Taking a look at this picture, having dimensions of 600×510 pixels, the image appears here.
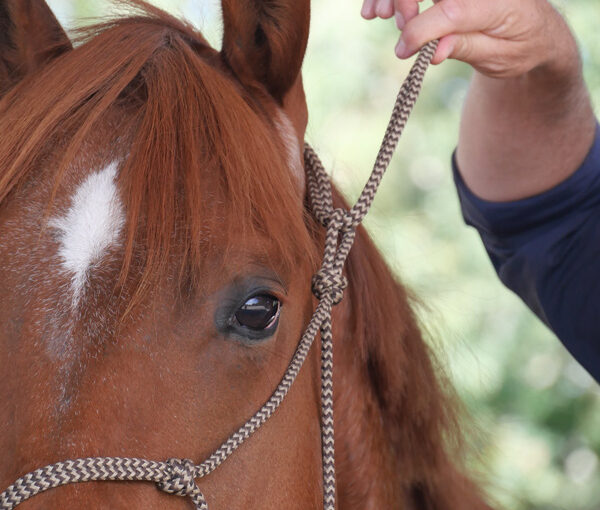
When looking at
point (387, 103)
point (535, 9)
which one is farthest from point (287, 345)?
point (387, 103)

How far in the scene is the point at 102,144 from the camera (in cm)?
106

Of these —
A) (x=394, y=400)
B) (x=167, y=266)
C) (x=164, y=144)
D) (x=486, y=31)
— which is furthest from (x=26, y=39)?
(x=394, y=400)

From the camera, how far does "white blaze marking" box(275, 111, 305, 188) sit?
4.02ft

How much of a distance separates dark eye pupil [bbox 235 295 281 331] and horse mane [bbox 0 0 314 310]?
0.07 m

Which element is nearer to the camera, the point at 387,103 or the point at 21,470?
the point at 21,470

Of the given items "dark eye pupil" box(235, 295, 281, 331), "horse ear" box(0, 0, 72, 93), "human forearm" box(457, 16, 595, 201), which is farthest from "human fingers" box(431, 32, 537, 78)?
"horse ear" box(0, 0, 72, 93)

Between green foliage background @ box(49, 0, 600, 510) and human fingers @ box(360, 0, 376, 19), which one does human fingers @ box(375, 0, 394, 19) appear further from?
green foliage background @ box(49, 0, 600, 510)

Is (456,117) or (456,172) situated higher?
(456,172)

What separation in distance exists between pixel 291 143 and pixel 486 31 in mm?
364

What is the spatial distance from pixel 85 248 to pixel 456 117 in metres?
3.77

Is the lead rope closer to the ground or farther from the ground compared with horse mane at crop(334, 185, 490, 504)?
farther from the ground

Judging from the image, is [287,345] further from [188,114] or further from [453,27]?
[453,27]

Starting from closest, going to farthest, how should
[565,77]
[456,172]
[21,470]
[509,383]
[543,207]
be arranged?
[21,470] < [565,77] < [543,207] < [456,172] < [509,383]

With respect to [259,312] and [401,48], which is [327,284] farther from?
[401,48]
